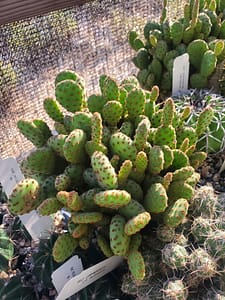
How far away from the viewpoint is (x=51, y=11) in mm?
1513

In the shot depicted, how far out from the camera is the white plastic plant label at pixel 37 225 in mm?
1050

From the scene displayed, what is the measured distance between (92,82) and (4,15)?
77cm

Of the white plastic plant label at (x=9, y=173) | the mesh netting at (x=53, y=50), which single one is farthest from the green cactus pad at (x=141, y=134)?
the mesh netting at (x=53, y=50)

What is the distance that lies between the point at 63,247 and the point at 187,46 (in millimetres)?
940

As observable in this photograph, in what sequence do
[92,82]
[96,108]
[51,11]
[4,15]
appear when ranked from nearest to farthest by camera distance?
[96,108]
[4,15]
[51,11]
[92,82]

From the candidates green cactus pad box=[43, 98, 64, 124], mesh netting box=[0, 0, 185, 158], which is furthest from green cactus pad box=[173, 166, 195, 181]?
mesh netting box=[0, 0, 185, 158]

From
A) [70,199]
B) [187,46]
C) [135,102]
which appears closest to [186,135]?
[135,102]

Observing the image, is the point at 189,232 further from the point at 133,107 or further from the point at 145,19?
the point at 145,19

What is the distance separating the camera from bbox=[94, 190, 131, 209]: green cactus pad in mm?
778

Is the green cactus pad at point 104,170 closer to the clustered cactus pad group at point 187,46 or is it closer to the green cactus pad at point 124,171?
the green cactus pad at point 124,171

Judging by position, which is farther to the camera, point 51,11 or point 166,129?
point 51,11

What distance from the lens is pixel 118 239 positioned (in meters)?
0.83

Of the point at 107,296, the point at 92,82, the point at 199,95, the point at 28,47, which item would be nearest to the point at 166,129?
the point at 107,296

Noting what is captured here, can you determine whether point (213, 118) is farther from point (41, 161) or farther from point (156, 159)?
point (41, 161)
